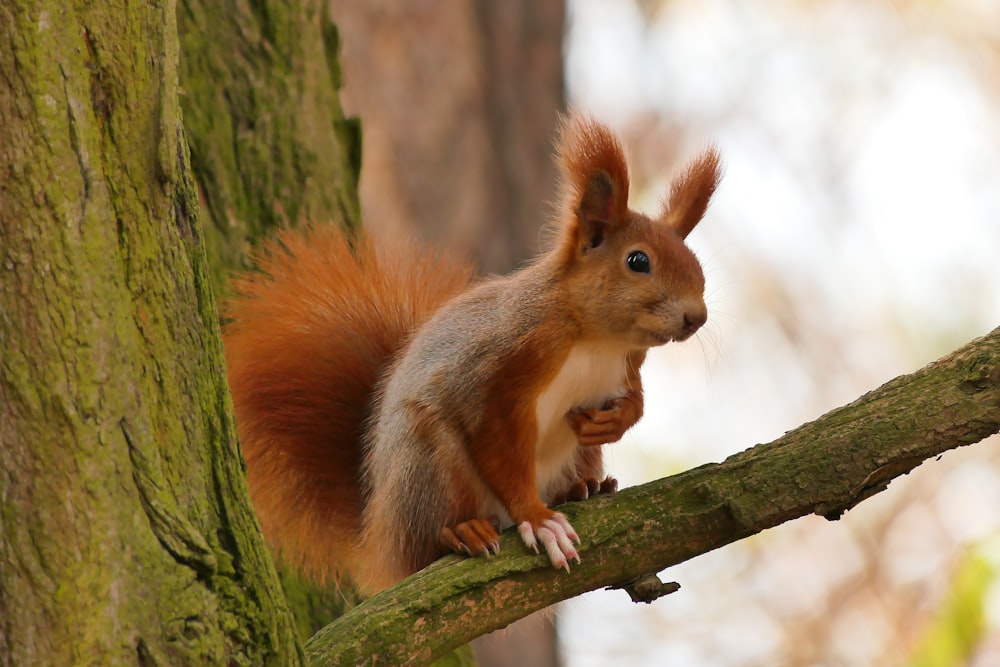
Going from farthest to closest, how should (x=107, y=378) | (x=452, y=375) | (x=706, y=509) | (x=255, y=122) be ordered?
(x=255, y=122) → (x=452, y=375) → (x=706, y=509) → (x=107, y=378)

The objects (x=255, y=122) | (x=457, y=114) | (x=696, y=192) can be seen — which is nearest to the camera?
(x=696, y=192)

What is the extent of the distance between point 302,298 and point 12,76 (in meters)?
1.11

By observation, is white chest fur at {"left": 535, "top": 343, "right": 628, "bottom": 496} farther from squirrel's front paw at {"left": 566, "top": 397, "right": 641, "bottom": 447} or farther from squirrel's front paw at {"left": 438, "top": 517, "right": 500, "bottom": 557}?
squirrel's front paw at {"left": 438, "top": 517, "right": 500, "bottom": 557}

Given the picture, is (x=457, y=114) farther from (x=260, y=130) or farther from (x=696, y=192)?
(x=696, y=192)

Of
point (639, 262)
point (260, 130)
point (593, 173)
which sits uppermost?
point (260, 130)

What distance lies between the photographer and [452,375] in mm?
1941

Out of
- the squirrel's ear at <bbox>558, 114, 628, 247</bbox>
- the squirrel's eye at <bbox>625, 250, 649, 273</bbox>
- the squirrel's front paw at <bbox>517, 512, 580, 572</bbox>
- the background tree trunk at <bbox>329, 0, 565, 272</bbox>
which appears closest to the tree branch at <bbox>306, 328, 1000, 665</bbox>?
the squirrel's front paw at <bbox>517, 512, 580, 572</bbox>

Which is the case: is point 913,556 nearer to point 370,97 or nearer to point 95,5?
point 370,97

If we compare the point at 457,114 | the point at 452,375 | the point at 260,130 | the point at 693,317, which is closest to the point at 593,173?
the point at 693,317

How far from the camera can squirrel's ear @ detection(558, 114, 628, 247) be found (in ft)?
6.52

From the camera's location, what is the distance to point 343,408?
7.37 ft

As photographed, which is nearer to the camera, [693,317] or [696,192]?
[693,317]

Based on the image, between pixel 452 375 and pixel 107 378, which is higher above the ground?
pixel 452 375

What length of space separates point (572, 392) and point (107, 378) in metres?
0.97
